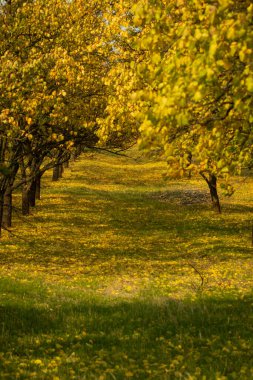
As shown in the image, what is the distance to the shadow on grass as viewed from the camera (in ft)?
32.9

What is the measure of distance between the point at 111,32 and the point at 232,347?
15.3 meters

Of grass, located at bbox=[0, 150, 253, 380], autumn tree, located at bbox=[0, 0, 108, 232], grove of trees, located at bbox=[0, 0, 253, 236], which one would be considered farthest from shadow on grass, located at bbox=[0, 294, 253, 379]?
autumn tree, located at bbox=[0, 0, 108, 232]

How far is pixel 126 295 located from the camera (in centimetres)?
1744

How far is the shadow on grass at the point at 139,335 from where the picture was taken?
1003 cm

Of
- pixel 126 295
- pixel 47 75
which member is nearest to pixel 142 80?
pixel 47 75

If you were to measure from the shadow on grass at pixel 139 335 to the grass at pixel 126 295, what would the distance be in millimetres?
30

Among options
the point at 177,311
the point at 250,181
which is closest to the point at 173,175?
the point at 177,311

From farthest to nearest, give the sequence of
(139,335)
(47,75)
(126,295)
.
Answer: (47,75) < (126,295) < (139,335)

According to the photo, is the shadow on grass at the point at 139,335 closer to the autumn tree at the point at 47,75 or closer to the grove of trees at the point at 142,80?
the grove of trees at the point at 142,80

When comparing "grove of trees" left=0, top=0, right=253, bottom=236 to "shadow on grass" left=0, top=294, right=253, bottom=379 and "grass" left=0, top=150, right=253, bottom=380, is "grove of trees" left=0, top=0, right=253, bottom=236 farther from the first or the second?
"shadow on grass" left=0, top=294, right=253, bottom=379

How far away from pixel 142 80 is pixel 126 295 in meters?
7.60

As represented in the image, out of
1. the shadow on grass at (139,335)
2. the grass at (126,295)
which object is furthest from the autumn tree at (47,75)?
the shadow on grass at (139,335)

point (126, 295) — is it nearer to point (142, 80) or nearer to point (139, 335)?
point (139, 335)

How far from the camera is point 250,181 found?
233ft
